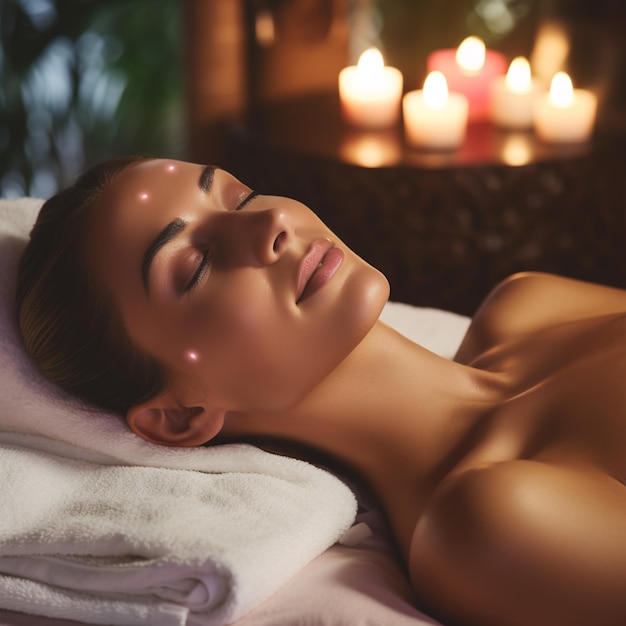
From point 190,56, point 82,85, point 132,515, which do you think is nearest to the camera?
point 132,515

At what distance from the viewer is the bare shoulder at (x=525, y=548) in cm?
79

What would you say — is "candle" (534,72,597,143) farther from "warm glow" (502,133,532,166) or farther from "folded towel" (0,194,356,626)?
"folded towel" (0,194,356,626)

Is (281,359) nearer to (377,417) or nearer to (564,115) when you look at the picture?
(377,417)

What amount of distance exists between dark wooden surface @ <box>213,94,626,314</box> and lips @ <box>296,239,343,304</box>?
2.71ft

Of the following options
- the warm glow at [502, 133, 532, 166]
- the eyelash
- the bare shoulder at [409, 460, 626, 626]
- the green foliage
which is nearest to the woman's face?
the eyelash

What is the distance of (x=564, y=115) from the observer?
193 centimetres

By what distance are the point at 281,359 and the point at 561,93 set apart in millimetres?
1257

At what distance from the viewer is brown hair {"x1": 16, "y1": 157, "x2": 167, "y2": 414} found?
1015mm

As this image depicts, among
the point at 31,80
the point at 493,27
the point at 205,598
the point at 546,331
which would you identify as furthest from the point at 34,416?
the point at 493,27

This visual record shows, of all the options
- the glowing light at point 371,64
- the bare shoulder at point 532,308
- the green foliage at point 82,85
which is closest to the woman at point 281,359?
the bare shoulder at point 532,308

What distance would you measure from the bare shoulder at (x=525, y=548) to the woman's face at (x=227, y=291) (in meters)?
0.22

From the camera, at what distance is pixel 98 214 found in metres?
1.03

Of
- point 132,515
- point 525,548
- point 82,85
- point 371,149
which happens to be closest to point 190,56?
point 82,85

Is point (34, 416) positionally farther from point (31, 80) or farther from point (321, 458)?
point (31, 80)
